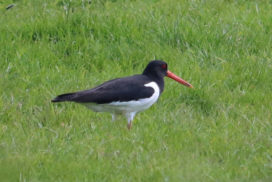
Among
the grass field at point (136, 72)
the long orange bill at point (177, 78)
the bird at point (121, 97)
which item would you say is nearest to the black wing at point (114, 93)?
the bird at point (121, 97)

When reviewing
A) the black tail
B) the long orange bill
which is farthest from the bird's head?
the black tail

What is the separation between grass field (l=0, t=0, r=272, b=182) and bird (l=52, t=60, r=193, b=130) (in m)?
0.14

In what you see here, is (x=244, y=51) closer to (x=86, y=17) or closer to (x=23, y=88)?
(x=86, y=17)

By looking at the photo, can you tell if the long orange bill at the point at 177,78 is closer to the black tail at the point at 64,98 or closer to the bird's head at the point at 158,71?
the bird's head at the point at 158,71

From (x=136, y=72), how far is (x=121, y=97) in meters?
1.34

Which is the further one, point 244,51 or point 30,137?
point 244,51

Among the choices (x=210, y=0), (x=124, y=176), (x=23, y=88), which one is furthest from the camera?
(x=210, y=0)

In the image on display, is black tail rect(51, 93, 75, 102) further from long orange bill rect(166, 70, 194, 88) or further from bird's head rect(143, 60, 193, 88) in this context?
long orange bill rect(166, 70, 194, 88)

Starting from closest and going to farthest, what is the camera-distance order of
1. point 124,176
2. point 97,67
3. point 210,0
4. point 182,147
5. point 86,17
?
point 124,176
point 182,147
point 97,67
point 86,17
point 210,0

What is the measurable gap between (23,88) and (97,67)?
3.47 ft

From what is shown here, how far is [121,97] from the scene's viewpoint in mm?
6258

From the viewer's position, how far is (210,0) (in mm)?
9172

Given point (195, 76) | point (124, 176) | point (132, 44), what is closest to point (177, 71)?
point (195, 76)

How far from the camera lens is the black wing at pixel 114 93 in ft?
20.1
